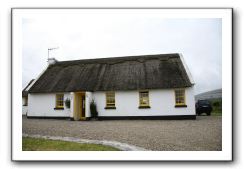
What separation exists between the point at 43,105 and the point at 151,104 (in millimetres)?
6224

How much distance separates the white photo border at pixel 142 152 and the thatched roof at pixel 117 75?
6.45 m

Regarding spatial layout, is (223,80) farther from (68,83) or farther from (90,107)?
(68,83)

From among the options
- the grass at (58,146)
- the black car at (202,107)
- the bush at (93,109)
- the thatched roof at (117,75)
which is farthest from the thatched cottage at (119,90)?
the grass at (58,146)

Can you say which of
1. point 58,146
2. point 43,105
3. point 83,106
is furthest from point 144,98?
point 58,146

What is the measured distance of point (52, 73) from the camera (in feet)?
50.1

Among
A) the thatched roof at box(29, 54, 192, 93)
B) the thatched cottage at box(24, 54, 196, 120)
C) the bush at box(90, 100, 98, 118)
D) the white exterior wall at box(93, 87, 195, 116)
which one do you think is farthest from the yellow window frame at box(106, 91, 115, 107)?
the bush at box(90, 100, 98, 118)

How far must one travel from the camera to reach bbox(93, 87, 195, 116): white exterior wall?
12.3 meters

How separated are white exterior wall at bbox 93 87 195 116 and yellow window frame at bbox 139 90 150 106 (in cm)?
17

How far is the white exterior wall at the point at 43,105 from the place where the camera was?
45.7ft

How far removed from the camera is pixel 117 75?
13.6 metres

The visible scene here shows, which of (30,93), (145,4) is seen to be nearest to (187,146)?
(145,4)

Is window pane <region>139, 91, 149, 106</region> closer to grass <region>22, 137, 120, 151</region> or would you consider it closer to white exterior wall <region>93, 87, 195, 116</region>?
white exterior wall <region>93, 87, 195, 116</region>

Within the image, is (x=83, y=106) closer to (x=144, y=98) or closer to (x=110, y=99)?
(x=110, y=99)

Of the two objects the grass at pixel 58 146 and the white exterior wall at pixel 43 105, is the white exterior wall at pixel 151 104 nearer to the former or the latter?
the white exterior wall at pixel 43 105
